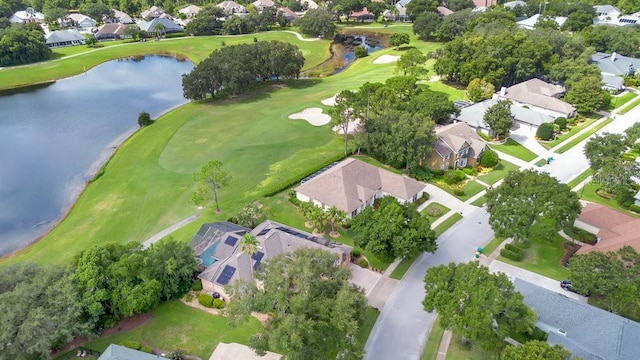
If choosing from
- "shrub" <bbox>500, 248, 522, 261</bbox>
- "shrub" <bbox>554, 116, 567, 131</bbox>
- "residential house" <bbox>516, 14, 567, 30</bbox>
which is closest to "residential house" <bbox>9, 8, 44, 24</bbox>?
"residential house" <bbox>516, 14, 567, 30</bbox>

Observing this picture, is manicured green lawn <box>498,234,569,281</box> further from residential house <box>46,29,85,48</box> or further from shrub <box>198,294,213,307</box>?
residential house <box>46,29,85,48</box>

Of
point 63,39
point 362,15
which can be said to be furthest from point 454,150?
point 63,39

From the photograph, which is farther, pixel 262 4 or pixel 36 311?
pixel 262 4

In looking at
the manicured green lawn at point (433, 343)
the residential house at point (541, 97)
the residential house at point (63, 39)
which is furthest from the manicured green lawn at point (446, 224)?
the residential house at point (63, 39)

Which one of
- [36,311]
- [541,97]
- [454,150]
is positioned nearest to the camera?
[36,311]

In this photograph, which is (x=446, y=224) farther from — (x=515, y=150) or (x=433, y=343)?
(x=515, y=150)

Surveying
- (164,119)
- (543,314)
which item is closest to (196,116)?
(164,119)

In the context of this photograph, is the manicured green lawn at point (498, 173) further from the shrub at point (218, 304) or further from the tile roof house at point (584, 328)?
the shrub at point (218, 304)

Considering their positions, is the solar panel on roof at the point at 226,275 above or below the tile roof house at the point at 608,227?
above
